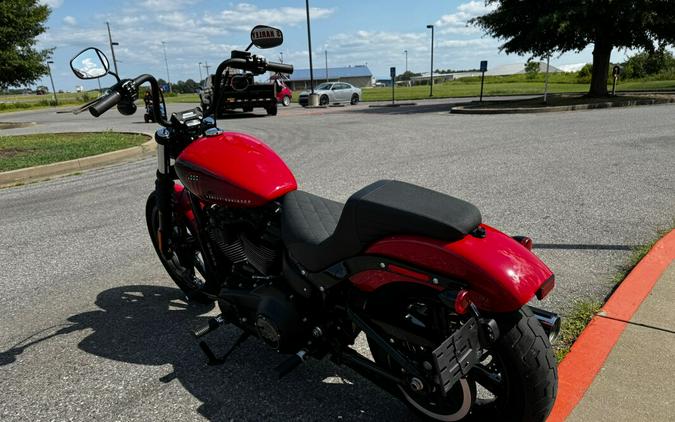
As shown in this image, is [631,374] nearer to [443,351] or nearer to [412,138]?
[443,351]

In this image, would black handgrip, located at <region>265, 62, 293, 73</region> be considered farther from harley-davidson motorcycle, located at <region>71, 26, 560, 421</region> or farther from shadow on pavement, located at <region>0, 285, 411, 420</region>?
shadow on pavement, located at <region>0, 285, 411, 420</region>

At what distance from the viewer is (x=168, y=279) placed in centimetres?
383

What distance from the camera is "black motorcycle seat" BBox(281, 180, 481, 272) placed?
1.75 meters

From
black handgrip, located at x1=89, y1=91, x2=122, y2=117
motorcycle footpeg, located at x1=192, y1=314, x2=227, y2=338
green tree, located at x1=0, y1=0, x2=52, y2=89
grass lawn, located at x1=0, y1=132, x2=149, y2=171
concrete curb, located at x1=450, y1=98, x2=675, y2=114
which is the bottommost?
motorcycle footpeg, located at x1=192, y1=314, x2=227, y2=338

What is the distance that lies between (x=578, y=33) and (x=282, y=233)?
20.2m

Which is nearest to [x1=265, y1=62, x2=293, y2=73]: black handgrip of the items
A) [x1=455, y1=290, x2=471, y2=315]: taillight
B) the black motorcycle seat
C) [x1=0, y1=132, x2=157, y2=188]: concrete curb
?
the black motorcycle seat

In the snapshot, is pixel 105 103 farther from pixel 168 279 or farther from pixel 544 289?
pixel 544 289

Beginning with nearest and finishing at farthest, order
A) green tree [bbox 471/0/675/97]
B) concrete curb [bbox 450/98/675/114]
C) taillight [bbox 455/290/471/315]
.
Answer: taillight [bbox 455/290/471/315], concrete curb [bbox 450/98/675/114], green tree [bbox 471/0/675/97]

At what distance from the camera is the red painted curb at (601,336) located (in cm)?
229

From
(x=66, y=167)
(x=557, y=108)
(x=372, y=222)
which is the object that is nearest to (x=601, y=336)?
(x=372, y=222)

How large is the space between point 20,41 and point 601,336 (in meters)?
20.5

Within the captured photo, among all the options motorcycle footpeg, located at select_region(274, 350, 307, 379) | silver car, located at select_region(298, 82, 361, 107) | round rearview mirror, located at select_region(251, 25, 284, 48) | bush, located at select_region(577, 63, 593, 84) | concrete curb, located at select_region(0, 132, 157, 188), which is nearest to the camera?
motorcycle footpeg, located at select_region(274, 350, 307, 379)

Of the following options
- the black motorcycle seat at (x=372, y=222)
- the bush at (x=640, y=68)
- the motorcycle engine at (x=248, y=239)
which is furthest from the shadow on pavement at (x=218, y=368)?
the bush at (x=640, y=68)

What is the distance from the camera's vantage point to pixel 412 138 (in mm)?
10820
